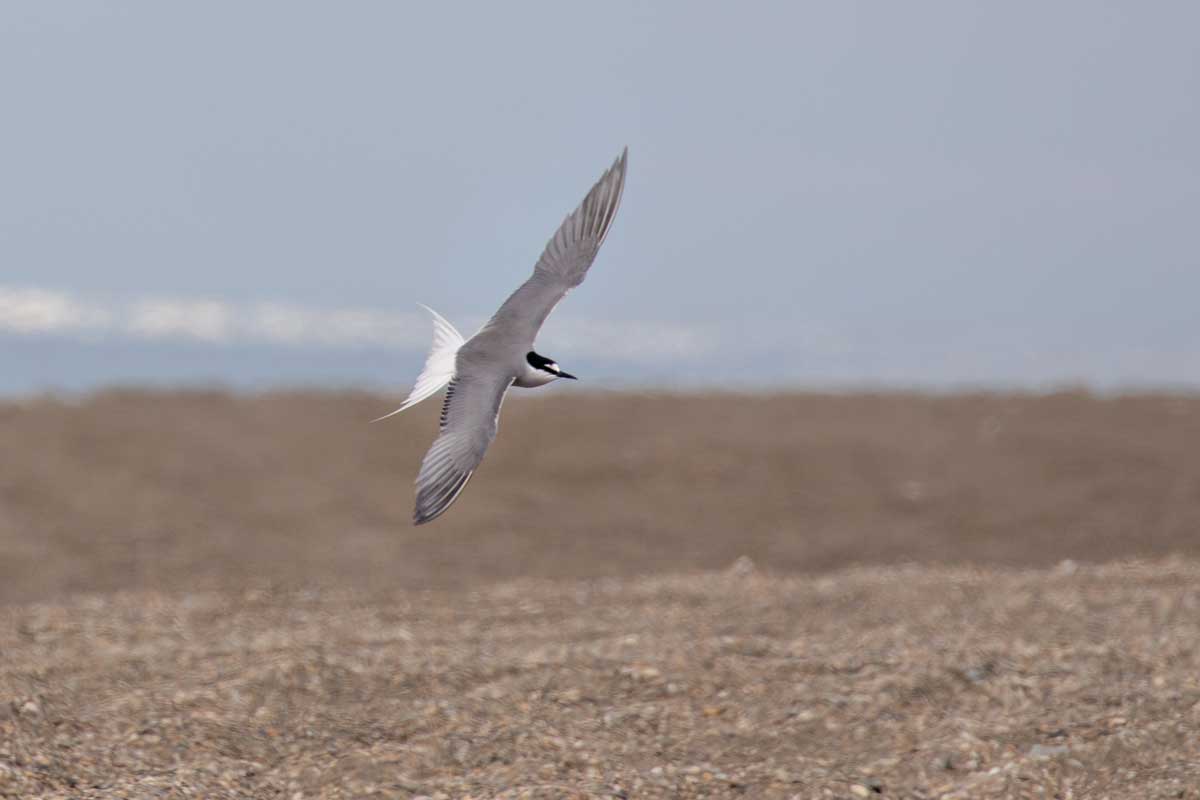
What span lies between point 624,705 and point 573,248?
9.17 ft

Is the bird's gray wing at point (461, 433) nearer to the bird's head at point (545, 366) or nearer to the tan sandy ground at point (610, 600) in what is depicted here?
the bird's head at point (545, 366)

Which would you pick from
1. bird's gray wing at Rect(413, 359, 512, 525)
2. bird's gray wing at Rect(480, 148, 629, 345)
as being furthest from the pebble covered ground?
bird's gray wing at Rect(480, 148, 629, 345)

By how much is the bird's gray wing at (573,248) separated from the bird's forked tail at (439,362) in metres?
0.26

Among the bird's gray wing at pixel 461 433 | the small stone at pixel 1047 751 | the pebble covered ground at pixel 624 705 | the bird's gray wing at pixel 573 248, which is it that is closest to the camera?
the bird's gray wing at pixel 461 433

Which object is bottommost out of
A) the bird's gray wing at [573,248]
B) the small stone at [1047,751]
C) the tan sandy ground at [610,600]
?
the small stone at [1047,751]

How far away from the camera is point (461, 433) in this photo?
212 inches

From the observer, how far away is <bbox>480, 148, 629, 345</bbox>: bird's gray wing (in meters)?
5.82

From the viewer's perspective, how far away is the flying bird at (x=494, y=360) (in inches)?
209

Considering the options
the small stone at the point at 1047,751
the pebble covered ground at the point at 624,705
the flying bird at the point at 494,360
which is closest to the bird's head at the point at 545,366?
the flying bird at the point at 494,360

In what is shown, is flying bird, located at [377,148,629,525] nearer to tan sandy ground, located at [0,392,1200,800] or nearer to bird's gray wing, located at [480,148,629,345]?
bird's gray wing, located at [480,148,629,345]

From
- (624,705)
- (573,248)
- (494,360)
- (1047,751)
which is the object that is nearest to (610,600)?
(624,705)

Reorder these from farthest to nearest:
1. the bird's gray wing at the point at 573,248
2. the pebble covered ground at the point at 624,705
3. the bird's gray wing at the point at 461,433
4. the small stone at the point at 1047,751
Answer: the small stone at the point at 1047,751
the pebble covered ground at the point at 624,705
the bird's gray wing at the point at 573,248
the bird's gray wing at the point at 461,433

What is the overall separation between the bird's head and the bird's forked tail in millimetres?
292

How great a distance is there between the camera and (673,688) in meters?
7.88
